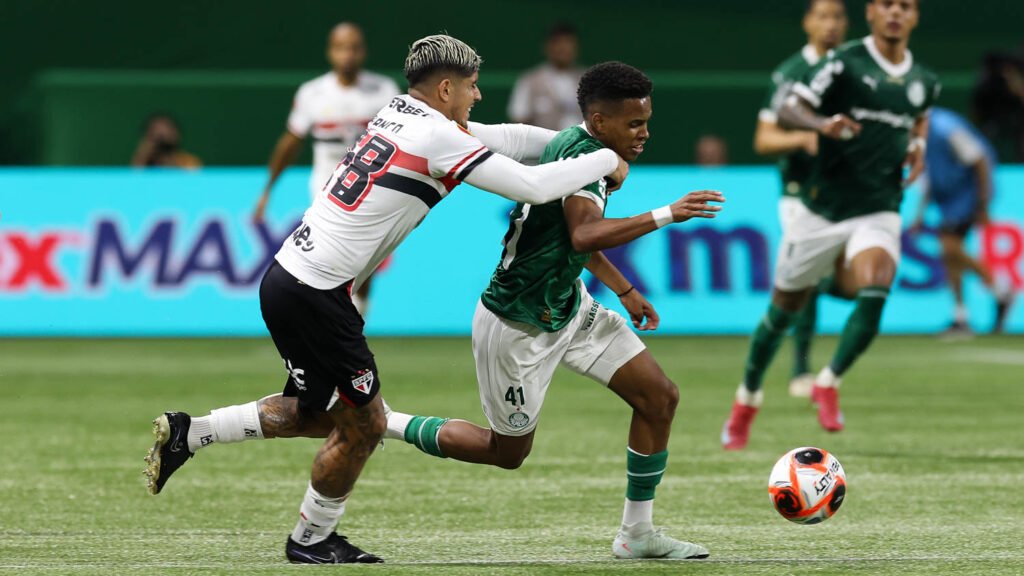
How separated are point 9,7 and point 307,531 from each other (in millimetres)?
16856

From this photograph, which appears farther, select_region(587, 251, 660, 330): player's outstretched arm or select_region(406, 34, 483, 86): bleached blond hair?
select_region(587, 251, 660, 330): player's outstretched arm

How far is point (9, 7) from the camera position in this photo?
2144 cm

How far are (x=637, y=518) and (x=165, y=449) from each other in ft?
5.72

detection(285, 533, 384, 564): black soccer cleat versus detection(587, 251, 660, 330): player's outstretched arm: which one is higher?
detection(587, 251, 660, 330): player's outstretched arm

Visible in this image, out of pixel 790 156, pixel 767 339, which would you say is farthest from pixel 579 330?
pixel 790 156

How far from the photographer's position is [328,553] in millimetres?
6047

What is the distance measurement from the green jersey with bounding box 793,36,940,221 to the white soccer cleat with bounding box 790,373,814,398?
249 cm

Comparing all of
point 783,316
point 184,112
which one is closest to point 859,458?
point 783,316

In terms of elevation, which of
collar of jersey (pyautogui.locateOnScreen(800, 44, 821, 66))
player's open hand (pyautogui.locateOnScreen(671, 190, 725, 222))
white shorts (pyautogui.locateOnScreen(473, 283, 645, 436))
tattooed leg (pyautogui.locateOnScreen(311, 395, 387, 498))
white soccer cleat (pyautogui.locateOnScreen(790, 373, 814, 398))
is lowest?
white soccer cleat (pyautogui.locateOnScreen(790, 373, 814, 398))

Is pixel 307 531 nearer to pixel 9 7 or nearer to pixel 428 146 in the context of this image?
pixel 428 146

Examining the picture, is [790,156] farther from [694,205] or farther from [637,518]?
[694,205]

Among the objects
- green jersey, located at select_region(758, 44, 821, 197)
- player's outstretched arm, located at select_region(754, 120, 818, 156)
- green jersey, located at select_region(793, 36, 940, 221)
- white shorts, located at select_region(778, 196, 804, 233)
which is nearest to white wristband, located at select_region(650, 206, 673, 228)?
green jersey, located at select_region(793, 36, 940, 221)

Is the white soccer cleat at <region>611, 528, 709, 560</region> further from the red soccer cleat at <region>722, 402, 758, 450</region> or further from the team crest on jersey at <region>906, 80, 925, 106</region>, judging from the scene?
the team crest on jersey at <region>906, 80, 925, 106</region>

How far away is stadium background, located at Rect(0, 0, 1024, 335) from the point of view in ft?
51.1
